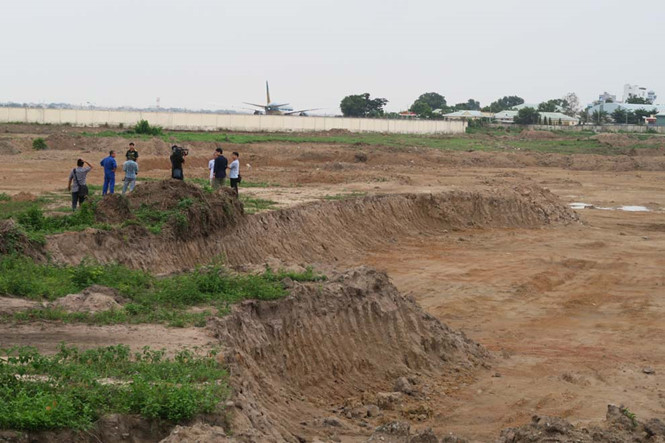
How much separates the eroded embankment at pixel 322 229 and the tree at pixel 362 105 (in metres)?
82.9

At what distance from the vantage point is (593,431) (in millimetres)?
9531

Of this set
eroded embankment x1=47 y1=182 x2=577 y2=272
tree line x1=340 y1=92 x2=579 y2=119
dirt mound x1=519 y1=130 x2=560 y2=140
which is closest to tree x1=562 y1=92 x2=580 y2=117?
tree line x1=340 y1=92 x2=579 y2=119

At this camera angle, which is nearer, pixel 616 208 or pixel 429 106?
pixel 616 208

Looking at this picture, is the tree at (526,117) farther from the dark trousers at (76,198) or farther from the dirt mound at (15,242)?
the dirt mound at (15,242)

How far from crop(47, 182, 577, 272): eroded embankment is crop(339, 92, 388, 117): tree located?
8293 cm

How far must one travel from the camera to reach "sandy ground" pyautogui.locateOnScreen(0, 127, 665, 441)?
1183cm

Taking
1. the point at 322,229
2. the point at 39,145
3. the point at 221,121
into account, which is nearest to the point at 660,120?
the point at 221,121

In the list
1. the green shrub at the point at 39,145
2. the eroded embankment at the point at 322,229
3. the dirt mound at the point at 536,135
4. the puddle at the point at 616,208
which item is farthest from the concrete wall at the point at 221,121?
the eroded embankment at the point at 322,229

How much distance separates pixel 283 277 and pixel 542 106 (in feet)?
429

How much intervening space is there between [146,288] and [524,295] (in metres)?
10.2

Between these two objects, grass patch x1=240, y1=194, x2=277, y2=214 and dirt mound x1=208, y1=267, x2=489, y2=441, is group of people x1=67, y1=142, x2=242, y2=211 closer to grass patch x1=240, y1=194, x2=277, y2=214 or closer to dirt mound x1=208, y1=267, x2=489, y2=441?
grass patch x1=240, y1=194, x2=277, y2=214

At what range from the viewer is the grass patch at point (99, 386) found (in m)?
7.54

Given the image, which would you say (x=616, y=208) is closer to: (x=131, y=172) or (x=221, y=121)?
(x=131, y=172)

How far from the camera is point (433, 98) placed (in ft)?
546
